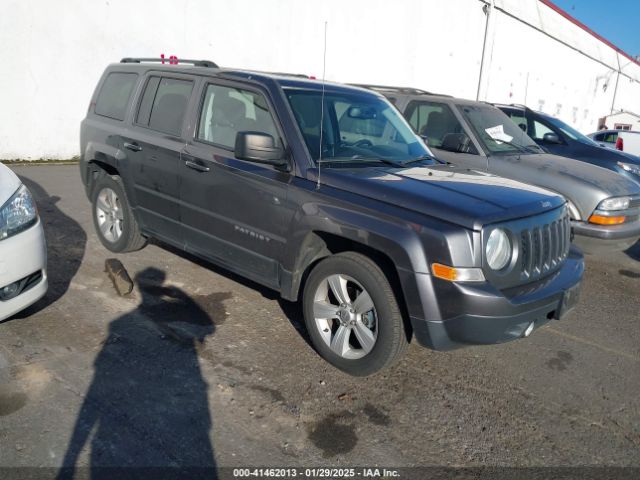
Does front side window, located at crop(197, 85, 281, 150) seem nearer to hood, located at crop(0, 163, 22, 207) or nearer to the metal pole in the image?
hood, located at crop(0, 163, 22, 207)

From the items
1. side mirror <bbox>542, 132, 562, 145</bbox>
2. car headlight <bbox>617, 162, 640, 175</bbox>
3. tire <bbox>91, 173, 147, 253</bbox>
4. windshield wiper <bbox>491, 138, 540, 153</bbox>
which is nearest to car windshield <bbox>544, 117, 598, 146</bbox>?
side mirror <bbox>542, 132, 562, 145</bbox>

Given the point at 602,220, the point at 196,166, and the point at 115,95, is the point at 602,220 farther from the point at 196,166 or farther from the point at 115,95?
the point at 115,95

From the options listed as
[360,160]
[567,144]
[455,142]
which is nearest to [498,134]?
[455,142]

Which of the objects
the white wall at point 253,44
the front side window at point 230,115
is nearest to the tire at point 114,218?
the front side window at point 230,115

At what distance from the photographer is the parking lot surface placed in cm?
286

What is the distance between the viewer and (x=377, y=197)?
133 inches

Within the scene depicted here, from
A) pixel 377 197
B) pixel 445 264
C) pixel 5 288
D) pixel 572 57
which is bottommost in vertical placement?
pixel 5 288

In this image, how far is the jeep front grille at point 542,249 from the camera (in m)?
3.32

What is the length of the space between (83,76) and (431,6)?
12843 mm

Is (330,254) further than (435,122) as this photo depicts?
No

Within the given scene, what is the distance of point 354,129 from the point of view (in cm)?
430

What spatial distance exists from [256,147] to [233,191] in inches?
22.8

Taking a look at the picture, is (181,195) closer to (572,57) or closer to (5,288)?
(5,288)

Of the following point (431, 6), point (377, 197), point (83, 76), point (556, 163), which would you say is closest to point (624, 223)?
point (556, 163)
